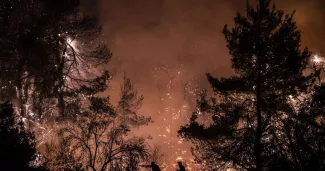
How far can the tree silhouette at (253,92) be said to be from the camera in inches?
450

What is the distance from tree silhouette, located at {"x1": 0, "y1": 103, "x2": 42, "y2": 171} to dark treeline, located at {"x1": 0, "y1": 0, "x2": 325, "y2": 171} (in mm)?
38

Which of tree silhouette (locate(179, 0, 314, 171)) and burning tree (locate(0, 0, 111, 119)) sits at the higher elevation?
burning tree (locate(0, 0, 111, 119))

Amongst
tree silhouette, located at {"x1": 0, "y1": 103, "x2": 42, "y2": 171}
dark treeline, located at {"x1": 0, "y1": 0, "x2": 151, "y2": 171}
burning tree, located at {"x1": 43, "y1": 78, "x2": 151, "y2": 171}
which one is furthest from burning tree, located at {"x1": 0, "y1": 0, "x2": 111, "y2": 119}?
tree silhouette, located at {"x1": 0, "y1": 103, "x2": 42, "y2": 171}

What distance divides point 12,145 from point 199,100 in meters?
8.35

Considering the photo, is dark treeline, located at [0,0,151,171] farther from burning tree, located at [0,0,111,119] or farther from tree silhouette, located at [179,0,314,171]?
tree silhouette, located at [179,0,314,171]

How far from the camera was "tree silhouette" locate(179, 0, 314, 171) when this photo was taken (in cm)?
1143

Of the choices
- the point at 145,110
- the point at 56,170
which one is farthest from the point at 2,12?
the point at 145,110

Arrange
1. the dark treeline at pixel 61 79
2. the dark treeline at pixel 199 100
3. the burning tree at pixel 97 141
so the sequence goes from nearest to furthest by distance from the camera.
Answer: the dark treeline at pixel 199 100 < the burning tree at pixel 97 141 < the dark treeline at pixel 61 79

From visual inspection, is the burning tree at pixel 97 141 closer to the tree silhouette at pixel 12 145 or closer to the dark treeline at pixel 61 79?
the dark treeline at pixel 61 79

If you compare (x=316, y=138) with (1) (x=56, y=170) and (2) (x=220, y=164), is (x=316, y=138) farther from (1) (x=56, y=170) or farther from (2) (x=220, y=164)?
(1) (x=56, y=170)

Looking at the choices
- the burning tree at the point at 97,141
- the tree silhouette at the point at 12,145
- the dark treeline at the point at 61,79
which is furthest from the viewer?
the dark treeline at the point at 61,79

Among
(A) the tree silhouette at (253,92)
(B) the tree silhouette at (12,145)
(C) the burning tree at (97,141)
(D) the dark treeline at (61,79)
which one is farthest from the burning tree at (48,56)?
(A) the tree silhouette at (253,92)

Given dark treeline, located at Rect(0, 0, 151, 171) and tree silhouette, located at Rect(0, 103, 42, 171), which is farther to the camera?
dark treeline, located at Rect(0, 0, 151, 171)

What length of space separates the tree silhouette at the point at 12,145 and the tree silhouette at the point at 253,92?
22.3ft
